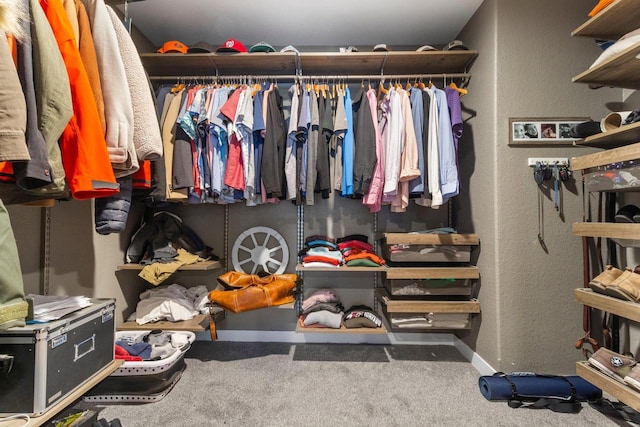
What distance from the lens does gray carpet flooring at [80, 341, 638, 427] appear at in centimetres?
150

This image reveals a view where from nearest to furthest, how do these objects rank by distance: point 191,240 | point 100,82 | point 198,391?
point 100,82, point 198,391, point 191,240

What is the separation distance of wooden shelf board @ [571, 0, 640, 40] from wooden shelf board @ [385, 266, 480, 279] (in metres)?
1.46

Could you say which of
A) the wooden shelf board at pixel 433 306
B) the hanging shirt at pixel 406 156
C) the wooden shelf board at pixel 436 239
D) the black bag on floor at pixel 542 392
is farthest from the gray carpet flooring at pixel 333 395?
the hanging shirt at pixel 406 156

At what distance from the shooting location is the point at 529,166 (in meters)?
1.85

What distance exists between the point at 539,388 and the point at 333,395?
113cm

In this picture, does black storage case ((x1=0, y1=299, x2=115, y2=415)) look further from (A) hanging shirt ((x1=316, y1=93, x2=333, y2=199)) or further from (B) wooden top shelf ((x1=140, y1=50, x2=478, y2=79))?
(B) wooden top shelf ((x1=140, y1=50, x2=478, y2=79))

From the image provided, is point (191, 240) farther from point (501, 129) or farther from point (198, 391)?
point (501, 129)

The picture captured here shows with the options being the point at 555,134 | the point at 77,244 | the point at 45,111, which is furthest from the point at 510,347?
the point at 77,244

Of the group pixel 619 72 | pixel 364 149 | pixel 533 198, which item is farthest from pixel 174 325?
pixel 619 72

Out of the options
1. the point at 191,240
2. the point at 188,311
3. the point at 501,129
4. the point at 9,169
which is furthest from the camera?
the point at 191,240

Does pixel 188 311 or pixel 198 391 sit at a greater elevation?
pixel 188 311

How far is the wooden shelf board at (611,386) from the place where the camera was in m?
1.20

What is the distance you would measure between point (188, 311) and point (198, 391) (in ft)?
1.97

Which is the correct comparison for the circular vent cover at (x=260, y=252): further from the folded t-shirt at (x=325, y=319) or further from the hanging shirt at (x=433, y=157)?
the hanging shirt at (x=433, y=157)
